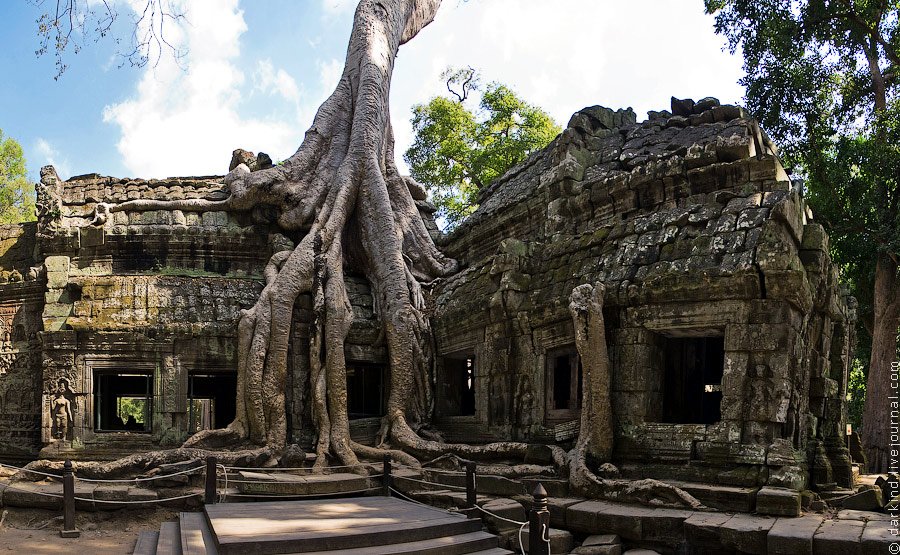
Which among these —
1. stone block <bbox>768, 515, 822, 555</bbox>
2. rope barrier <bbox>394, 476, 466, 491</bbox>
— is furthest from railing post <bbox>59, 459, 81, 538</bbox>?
stone block <bbox>768, 515, 822, 555</bbox>

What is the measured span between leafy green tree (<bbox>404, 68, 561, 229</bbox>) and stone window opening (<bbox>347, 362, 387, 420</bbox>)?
30.8ft

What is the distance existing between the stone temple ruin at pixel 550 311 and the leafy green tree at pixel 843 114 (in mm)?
3791

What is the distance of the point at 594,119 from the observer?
422 inches

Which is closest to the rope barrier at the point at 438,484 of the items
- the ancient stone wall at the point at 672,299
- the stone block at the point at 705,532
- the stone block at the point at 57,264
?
the ancient stone wall at the point at 672,299

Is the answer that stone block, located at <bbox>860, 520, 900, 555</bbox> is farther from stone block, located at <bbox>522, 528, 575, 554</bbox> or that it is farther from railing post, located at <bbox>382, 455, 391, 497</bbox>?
railing post, located at <bbox>382, 455, 391, 497</bbox>

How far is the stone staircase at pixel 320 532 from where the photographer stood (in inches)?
234

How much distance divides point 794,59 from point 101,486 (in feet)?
43.9

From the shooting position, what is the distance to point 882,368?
1313 cm

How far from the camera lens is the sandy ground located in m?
6.68

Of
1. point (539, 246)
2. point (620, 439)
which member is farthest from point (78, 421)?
point (620, 439)

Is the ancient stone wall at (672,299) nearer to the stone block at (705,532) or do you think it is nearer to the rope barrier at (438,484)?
the stone block at (705,532)

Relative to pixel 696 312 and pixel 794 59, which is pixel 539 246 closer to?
pixel 696 312

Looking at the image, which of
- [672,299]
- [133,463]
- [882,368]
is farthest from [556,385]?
[882,368]

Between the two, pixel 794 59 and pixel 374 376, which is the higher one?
pixel 794 59
